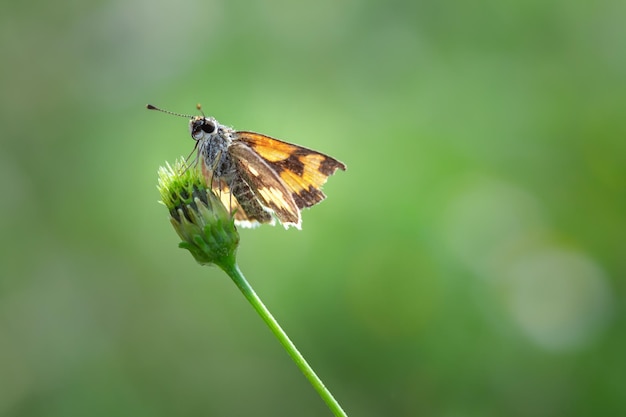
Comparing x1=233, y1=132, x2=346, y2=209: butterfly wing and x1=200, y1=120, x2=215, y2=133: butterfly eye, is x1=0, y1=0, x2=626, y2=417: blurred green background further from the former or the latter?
x1=200, y1=120, x2=215, y2=133: butterfly eye

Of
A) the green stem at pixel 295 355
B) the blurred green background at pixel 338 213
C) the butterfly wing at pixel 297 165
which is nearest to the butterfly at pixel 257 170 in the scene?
the butterfly wing at pixel 297 165

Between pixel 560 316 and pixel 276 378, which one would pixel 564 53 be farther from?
pixel 276 378

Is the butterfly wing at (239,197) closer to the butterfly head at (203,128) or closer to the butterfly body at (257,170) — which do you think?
the butterfly body at (257,170)

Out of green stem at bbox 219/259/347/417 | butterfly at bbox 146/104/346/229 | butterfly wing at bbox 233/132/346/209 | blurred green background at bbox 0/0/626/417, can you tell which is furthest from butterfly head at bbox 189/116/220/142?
blurred green background at bbox 0/0/626/417

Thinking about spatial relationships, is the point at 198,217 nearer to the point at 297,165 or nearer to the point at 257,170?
the point at 257,170

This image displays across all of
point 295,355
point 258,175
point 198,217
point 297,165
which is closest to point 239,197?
point 258,175

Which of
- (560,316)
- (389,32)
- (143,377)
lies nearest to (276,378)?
(143,377)
